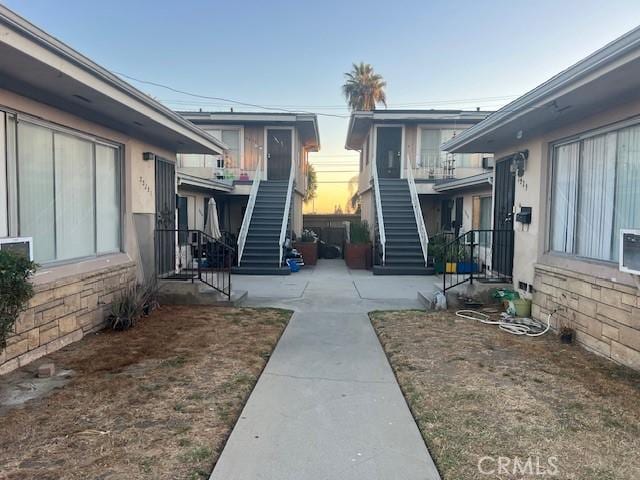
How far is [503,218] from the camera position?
821 centimetres

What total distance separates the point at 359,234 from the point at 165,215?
6.85m

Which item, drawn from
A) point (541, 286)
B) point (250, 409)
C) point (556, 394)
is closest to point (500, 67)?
point (541, 286)

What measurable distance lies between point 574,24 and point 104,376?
35.4 feet

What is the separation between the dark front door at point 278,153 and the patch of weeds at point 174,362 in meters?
12.5

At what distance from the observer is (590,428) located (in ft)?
10.2

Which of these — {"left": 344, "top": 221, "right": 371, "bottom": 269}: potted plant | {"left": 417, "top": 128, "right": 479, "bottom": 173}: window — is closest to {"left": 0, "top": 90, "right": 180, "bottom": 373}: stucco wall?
{"left": 344, "top": 221, "right": 371, "bottom": 269}: potted plant

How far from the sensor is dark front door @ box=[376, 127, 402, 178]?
1612 cm

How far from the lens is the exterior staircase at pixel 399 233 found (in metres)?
11.8

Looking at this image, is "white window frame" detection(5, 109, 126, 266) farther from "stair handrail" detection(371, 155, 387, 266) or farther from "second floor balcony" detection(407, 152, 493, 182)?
"second floor balcony" detection(407, 152, 493, 182)

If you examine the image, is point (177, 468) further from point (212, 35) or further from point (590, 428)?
point (212, 35)

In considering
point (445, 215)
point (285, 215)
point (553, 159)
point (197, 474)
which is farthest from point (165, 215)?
point (445, 215)

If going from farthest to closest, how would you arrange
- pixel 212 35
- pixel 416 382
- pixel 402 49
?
pixel 402 49 → pixel 212 35 → pixel 416 382

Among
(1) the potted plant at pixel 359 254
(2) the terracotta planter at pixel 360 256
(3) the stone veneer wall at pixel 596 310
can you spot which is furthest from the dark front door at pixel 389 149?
(3) the stone veneer wall at pixel 596 310

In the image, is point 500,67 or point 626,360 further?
point 500,67
